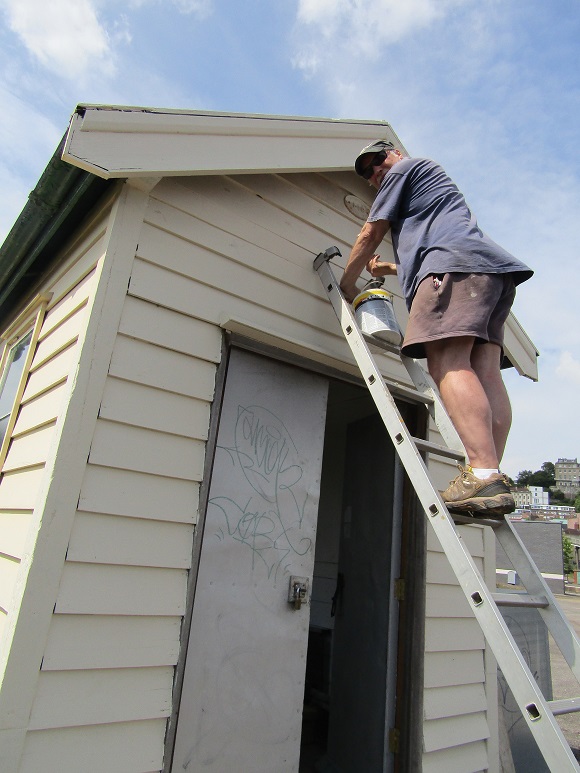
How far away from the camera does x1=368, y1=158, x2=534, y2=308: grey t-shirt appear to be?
84.2 inches

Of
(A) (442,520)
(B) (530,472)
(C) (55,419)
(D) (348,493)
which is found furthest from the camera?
(B) (530,472)

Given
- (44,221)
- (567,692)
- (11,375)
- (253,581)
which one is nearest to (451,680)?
(253,581)

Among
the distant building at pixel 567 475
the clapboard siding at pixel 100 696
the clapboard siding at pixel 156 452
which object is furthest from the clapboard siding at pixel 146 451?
the distant building at pixel 567 475

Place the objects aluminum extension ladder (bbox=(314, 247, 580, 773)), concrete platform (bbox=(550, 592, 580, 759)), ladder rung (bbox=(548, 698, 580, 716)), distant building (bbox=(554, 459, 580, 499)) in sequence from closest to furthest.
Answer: aluminum extension ladder (bbox=(314, 247, 580, 773)), ladder rung (bbox=(548, 698, 580, 716)), concrete platform (bbox=(550, 592, 580, 759)), distant building (bbox=(554, 459, 580, 499))

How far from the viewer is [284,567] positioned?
2676 millimetres

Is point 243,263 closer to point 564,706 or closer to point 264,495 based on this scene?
point 264,495

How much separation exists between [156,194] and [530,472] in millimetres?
155725

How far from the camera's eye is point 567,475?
15638 cm

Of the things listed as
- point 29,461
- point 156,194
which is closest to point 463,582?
point 29,461

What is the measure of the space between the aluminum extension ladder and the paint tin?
0.21 meters

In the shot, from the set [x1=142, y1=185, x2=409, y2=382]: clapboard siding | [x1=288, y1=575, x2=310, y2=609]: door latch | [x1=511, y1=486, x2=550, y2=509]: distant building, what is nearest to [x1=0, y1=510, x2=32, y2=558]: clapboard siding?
[x1=142, y1=185, x2=409, y2=382]: clapboard siding

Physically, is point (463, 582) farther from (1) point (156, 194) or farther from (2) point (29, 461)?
(1) point (156, 194)

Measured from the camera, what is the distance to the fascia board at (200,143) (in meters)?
2.16

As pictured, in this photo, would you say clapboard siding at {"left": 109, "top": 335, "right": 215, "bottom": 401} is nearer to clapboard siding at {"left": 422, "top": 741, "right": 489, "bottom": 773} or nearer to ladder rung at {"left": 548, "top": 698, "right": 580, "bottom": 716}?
ladder rung at {"left": 548, "top": 698, "right": 580, "bottom": 716}
